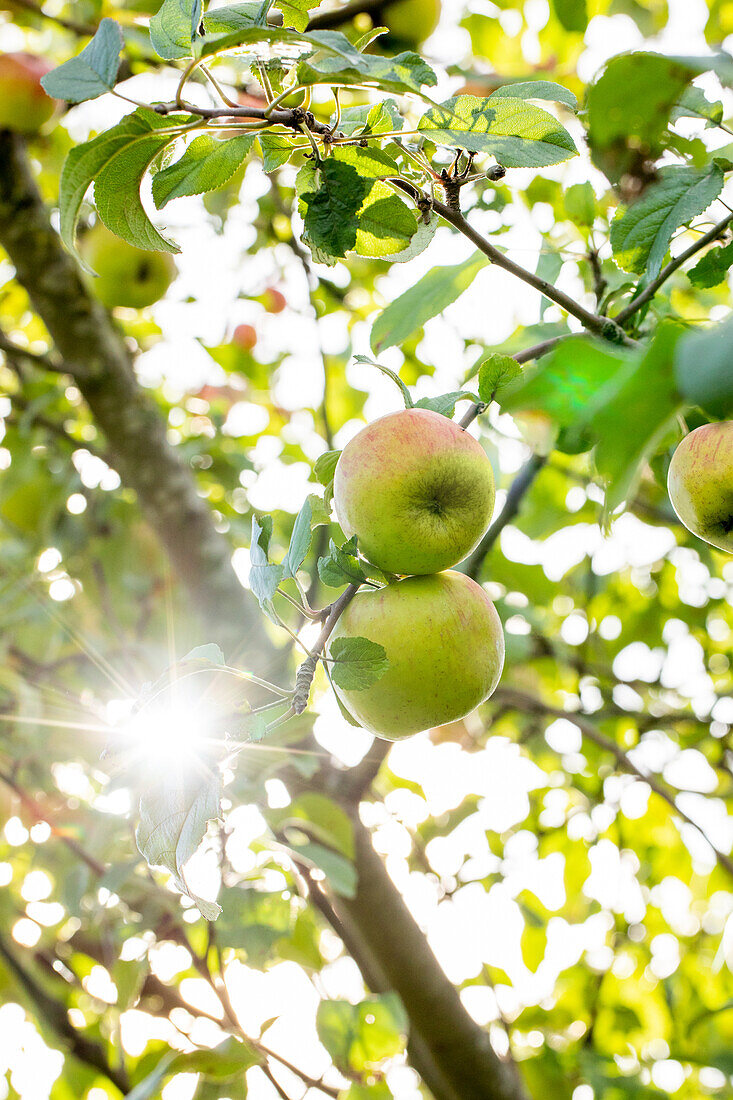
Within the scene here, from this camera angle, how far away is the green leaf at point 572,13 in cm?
152

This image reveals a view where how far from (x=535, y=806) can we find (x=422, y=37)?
6.51 feet

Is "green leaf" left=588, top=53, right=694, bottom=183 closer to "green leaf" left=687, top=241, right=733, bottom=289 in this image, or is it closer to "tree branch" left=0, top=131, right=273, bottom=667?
"green leaf" left=687, top=241, right=733, bottom=289

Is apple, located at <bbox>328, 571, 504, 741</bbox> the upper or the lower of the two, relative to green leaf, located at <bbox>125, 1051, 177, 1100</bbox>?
upper

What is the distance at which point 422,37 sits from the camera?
78.6 inches

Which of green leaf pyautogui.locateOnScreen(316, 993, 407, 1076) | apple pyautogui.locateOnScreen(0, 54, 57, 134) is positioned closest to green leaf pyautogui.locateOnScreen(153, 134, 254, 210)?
green leaf pyautogui.locateOnScreen(316, 993, 407, 1076)

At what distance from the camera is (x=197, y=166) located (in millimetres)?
694

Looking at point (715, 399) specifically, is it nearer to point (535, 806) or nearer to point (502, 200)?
point (502, 200)

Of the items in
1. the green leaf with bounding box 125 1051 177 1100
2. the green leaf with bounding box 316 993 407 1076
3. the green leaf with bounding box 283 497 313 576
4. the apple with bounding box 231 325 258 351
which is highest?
the green leaf with bounding box 283 497 313 576

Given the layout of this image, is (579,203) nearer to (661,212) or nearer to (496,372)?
(661,212)

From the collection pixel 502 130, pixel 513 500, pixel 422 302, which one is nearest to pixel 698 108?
pixel 502 130

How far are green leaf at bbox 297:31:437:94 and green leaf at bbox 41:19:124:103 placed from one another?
13 centimetres

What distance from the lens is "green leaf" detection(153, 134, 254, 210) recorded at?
26.8 inches

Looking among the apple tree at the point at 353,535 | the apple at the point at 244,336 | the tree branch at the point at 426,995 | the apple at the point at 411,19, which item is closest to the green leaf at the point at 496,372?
the apple tree at the point at 353,535

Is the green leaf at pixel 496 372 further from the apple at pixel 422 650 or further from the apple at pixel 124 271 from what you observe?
the apple at pixel 124 271
